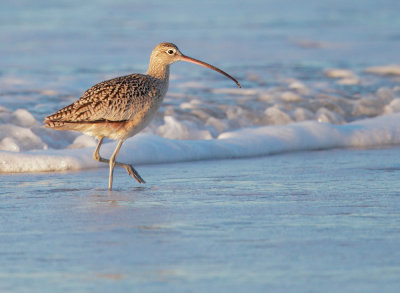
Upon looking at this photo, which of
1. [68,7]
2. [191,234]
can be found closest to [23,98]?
[191,234]

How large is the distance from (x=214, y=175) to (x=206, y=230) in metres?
2.41

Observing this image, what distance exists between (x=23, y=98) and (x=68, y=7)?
18015 millimetres

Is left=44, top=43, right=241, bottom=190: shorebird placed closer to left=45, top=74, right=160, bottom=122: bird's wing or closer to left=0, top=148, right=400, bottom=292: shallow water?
left=45, top=74, right=160, bottom=122: bird's wing

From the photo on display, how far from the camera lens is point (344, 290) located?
434cm

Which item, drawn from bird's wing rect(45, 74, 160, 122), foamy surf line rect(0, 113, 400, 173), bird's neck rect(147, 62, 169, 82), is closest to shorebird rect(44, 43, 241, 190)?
bird's wing rect(45, 74, 160, 122)

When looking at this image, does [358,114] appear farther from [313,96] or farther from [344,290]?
[344,290]

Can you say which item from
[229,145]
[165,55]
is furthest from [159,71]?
[229,145]

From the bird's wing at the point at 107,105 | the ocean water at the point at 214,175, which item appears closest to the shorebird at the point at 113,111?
the bird's wing at the point at 107,105

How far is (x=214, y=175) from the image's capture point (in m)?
8.02

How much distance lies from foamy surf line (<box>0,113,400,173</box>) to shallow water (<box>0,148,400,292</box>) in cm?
31

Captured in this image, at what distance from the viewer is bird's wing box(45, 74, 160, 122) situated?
7.48m

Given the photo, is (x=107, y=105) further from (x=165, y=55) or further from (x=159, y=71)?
(x=165, y=55)

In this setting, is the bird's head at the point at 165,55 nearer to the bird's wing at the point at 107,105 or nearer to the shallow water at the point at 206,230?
the bird's wing at the point at 107,105

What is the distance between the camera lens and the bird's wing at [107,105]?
7.48 meters
